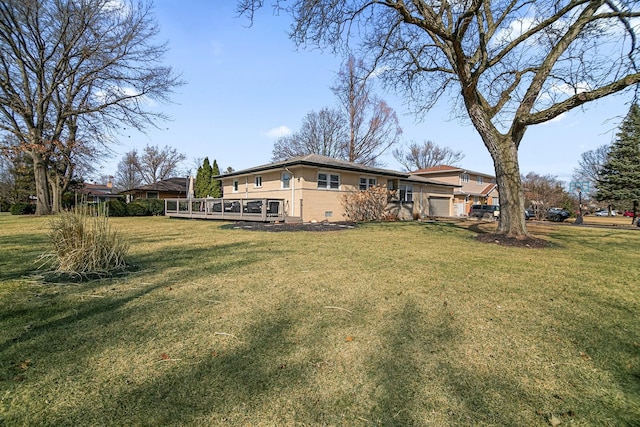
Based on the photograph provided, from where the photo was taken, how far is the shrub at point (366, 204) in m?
18.2

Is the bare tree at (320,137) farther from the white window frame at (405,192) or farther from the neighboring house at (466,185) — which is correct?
the neighboring house at (466,185)

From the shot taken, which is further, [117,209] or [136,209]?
[136,209]

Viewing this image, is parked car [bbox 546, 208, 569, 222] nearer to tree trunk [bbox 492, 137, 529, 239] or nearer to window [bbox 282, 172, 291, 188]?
tree trunk [bbox 492, 137, 529, 239]

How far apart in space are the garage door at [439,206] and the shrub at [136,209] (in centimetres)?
2544

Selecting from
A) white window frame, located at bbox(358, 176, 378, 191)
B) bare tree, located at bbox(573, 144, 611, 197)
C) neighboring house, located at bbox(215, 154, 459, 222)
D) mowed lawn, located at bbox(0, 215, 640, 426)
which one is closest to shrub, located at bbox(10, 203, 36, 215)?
neighboring house, located at bbox(215, 154, 459, 222)

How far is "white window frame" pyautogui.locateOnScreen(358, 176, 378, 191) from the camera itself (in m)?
19.5

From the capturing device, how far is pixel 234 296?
3807 millimetres

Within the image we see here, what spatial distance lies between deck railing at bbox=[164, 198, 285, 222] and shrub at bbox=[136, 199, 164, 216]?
23.9ft

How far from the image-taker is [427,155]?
4819cm

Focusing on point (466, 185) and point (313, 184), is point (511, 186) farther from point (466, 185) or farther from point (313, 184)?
point (466, 185)

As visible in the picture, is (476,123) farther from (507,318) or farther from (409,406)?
(409,406)

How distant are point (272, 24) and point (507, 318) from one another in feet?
32.9

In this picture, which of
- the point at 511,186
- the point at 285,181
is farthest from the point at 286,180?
the point at 511,186

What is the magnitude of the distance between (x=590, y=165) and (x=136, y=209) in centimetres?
6574
